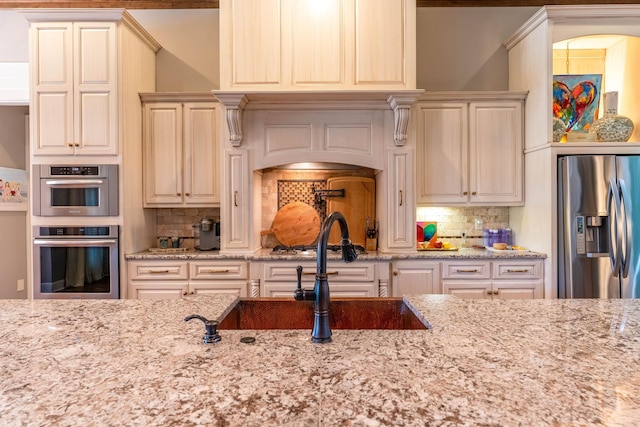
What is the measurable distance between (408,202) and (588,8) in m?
2.05

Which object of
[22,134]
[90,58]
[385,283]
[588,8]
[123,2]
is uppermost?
[123,2]

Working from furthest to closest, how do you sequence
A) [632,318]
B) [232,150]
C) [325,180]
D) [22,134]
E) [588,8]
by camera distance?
1. [22,134]
2. [325,180]
3. [232,150]
4. [588,8]
5. [632,318]

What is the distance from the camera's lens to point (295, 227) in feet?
12.2

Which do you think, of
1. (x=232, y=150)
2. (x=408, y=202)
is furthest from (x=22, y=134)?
(x=408, y=202)

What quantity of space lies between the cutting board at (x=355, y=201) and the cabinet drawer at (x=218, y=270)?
909 millimetres

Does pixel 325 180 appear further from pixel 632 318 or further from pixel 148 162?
pixel 632 318

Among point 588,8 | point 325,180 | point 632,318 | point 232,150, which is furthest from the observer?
point 325,180

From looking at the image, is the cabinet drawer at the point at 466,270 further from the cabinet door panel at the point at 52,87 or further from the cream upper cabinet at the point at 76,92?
the cabinet door panel at the point at 52,87

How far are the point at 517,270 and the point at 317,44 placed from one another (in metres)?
2.45

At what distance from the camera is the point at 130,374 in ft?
2.96

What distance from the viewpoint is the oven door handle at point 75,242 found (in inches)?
125

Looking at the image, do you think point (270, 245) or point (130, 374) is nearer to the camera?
point (130, 374)

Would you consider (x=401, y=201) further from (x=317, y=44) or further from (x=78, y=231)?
(x=78, y=231)

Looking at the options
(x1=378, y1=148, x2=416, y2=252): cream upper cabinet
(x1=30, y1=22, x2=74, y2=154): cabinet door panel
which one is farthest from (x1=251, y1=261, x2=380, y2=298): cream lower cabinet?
(x1=30, y1=22, x2=74, y2=154): cabinet door panel
